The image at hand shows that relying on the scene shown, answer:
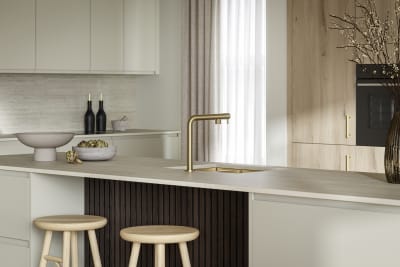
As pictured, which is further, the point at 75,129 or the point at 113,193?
the point at 75,129

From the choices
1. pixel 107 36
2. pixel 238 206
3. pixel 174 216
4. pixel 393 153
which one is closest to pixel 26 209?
pixel 174 216

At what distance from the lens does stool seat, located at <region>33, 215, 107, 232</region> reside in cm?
457

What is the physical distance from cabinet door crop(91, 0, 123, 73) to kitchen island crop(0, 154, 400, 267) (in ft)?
8.33

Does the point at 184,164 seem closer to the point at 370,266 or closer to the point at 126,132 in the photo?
the point at 370,266

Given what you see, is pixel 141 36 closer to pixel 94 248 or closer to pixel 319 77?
pixel 319 77

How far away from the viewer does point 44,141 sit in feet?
16.8

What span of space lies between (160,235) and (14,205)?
130 cm

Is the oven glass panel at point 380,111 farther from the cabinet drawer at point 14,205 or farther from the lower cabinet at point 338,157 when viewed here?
the cabinet drawer at point 14,205

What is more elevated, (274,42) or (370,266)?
(274,42)

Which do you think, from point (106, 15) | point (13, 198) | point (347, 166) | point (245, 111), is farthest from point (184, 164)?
point (106, 15)

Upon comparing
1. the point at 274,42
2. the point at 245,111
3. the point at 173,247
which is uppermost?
the point at 274,42

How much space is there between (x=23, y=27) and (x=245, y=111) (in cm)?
213

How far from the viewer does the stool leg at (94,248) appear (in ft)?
15.5

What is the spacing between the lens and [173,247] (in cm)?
471
